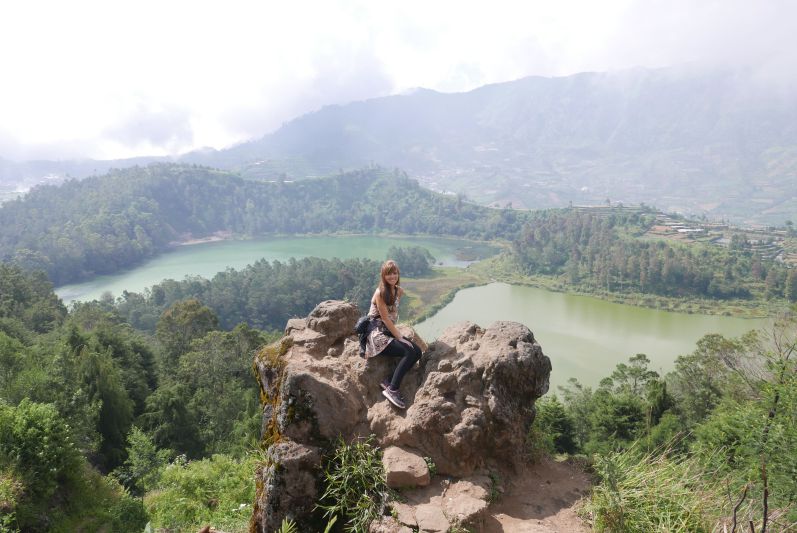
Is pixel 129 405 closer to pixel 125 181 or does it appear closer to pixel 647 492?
pixel 647 492

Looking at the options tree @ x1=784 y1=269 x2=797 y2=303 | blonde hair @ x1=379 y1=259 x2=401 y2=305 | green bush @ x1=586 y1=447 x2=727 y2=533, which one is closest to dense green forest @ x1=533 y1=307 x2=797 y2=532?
green bush @ x1=586 y1=447 x2=727 y2=533

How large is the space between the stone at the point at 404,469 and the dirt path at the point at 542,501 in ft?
2.74

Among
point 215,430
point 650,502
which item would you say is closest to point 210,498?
point 650,502

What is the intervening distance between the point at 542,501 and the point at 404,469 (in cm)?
177

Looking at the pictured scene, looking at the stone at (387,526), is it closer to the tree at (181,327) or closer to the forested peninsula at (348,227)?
the tree at (181,327)

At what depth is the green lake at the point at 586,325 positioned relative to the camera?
4006cm

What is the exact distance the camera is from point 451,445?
5.46m

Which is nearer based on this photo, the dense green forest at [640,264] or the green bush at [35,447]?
the green bush at [35,447]

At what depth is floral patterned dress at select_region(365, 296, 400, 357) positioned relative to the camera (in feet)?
20.2

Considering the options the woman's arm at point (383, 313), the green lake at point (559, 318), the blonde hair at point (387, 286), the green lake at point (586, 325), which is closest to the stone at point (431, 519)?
the woman's arm at point (383, 313)

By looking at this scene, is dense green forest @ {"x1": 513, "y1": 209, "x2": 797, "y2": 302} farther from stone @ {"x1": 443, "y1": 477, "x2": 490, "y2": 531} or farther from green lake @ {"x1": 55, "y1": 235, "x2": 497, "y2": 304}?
stone @ {"x1": 443, "y1": 477, "x2": 490, "y2": 531}

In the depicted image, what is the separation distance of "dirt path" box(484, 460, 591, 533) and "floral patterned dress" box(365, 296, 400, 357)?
2.30m

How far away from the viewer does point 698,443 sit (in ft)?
46.2

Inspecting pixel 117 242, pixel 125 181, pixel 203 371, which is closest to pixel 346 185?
pixel 125 181
